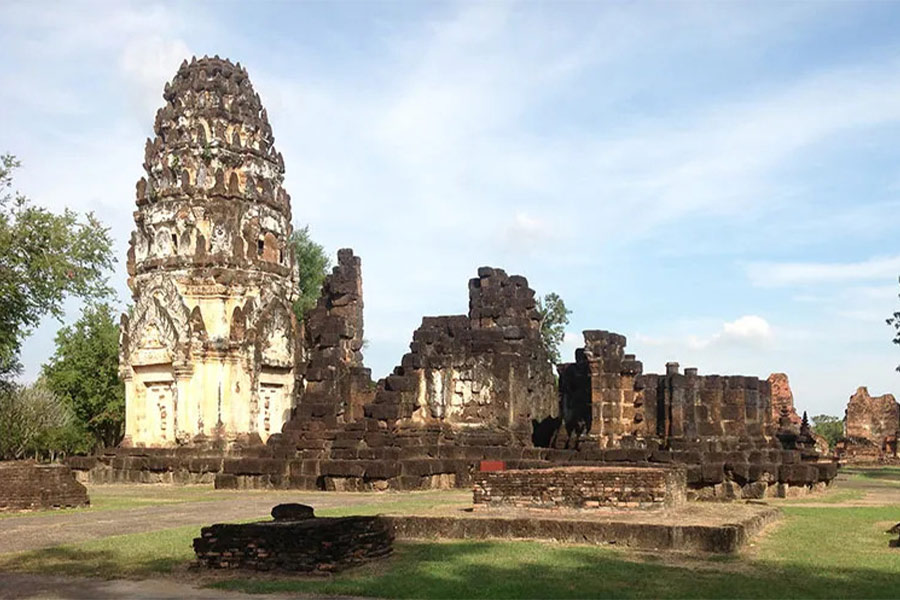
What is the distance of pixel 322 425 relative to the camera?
24047 millimetres

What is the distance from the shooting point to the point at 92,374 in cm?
4603

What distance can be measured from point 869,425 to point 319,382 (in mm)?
32330

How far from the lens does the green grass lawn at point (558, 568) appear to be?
26.9 feet

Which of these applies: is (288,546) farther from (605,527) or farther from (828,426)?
(828,426)

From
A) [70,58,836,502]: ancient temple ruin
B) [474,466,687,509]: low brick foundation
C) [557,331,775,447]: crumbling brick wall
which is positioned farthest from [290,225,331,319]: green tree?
[474,466,687,509]: low brick foundation

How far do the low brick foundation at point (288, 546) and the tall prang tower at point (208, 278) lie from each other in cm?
1805

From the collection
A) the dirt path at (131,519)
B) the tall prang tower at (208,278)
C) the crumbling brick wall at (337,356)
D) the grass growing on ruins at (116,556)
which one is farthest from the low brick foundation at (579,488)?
the tall prang tower at (208,278)

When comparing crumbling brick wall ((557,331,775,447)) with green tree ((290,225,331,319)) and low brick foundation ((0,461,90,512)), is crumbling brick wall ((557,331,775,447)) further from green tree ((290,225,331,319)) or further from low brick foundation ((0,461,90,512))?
green tree ((290,225,331,319))

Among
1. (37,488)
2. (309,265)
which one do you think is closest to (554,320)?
(309,265)

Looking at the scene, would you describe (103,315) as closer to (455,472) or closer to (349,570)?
(455,472)

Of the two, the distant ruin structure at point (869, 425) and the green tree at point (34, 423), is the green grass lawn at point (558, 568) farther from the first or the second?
the distant ruin structure at point (869, 425)

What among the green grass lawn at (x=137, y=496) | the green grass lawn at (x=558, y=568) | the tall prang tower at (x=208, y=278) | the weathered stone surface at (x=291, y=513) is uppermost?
the tall prang tower at (x=208, y=278)

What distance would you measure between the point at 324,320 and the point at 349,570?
1835 cm

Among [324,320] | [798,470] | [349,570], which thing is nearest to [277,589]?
[349,570]
